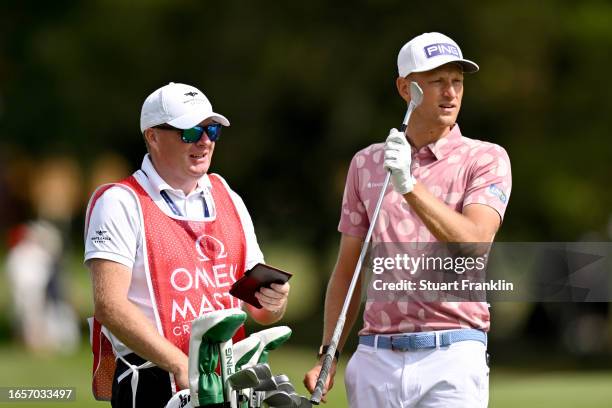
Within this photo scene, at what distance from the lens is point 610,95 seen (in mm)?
22453

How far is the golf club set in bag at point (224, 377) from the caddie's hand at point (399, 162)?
3.23 feet

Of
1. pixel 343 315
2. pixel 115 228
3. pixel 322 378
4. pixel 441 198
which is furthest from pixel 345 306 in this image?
pixel 115 228

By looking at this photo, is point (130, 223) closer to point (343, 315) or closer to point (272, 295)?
Answer: point (272, 295)

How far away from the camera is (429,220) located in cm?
591

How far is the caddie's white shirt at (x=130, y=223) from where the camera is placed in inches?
228

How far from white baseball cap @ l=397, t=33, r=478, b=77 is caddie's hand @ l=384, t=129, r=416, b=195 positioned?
20.1 inches

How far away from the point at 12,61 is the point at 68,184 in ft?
9.82

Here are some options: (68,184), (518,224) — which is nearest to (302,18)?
(518,224)

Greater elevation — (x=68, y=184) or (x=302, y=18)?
(x=302, y=18)

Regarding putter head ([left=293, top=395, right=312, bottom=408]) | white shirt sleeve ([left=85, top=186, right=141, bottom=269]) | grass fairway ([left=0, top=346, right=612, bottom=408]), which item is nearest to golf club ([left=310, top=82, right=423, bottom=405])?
putter head ([left=293, top=395, right=312, bottom=408])

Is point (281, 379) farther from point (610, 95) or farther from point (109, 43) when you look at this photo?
point (109, 43)

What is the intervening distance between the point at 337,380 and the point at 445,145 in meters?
11.4

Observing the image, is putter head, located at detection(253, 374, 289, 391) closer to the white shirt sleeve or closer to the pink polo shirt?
the white shirt sleeve

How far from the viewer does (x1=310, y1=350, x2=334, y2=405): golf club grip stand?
6.03m
